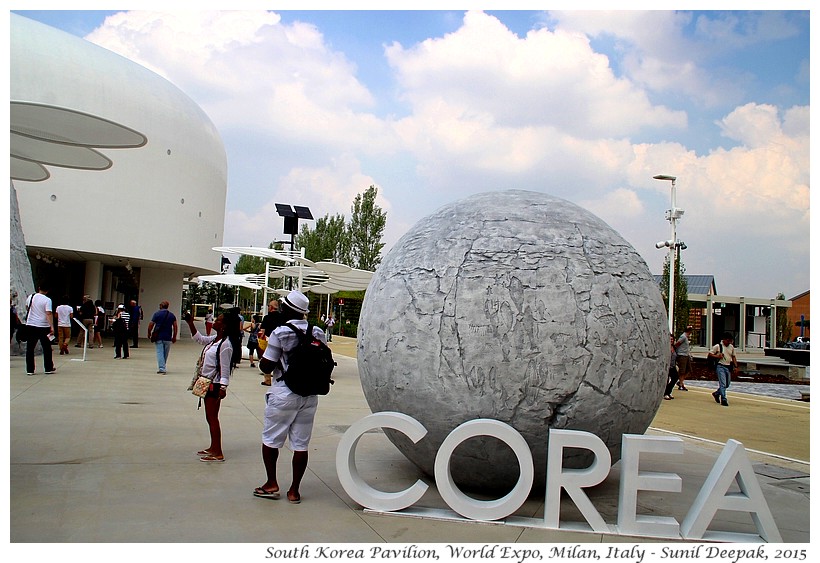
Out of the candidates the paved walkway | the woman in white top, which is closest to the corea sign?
the paved walkway

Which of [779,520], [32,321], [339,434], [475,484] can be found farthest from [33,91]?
[779,520]

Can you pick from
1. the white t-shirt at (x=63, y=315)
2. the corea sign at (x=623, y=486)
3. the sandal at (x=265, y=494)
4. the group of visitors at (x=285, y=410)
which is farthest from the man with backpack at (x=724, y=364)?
the white t-shirt at (x=63, y=315)

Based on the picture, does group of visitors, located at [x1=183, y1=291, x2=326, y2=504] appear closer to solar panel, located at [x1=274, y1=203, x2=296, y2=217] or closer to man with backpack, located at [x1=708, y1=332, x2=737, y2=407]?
man with backpack, located at [x1=708, y1=332, x2=737, y2=407]

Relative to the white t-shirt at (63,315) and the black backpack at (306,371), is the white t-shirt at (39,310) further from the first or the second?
the black backpack at (306,371)

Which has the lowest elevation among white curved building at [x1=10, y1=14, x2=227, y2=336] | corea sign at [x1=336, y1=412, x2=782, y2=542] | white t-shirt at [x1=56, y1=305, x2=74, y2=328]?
corea sign at [x1=336, y1=412, x2=782, y2=542]

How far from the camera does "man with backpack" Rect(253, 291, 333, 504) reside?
4.98 m

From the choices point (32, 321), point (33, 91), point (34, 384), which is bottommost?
point (34, 384)

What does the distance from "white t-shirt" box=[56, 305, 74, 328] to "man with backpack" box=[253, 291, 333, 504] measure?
14250 millimetres

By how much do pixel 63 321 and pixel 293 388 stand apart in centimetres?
1490

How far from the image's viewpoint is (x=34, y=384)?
1115cm

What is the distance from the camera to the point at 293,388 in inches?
196

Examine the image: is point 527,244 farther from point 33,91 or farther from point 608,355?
point 33,91
